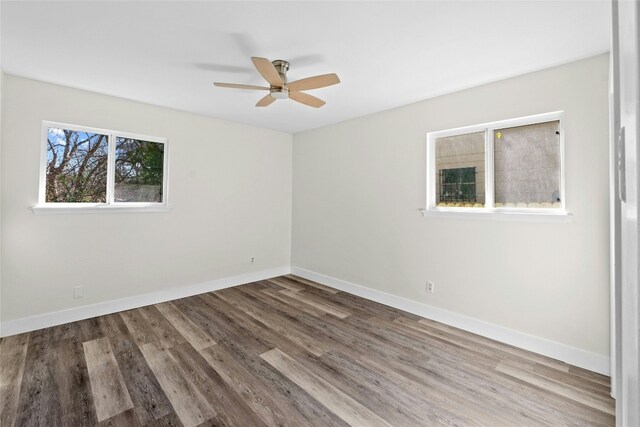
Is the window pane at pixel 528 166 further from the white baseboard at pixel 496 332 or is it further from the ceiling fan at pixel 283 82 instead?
the ceiling fan at pixel 283 82

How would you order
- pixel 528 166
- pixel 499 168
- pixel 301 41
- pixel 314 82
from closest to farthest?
pixel 301 41, pixel 314 82, pixel 528 166, pixel 499 168

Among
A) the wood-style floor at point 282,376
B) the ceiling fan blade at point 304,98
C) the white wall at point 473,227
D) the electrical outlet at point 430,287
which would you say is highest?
the ceiling fan blade at point 304,98

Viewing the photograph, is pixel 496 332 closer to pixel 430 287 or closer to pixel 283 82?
pixel 430 287

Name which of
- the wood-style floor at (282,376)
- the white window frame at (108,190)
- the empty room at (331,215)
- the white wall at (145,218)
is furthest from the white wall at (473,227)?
the white window frame at (108,190)

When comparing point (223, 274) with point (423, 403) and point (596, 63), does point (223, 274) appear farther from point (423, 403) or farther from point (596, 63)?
point (596, 63)

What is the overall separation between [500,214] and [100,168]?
4242 millimetres

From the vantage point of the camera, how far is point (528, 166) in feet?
9.32

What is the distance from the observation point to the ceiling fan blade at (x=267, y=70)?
2.17 m

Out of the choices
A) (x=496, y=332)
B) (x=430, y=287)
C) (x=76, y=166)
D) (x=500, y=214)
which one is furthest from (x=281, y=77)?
(x=496, y=332)

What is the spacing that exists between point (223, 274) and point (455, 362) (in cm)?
319

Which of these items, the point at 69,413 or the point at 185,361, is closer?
the point at 69,413

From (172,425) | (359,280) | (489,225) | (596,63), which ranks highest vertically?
(596,63)

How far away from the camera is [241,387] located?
7.19 feet

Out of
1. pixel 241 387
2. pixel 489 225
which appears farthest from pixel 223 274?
pixel 489 225
